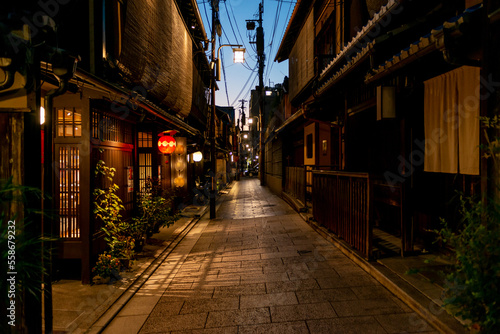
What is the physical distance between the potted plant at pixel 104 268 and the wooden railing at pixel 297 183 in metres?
10.8

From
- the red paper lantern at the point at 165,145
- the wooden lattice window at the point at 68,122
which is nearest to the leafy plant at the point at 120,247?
the wooden lattice window at the point at 68,122

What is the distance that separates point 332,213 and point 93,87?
8287 mm

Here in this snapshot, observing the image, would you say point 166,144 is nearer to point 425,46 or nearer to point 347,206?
point 347,206

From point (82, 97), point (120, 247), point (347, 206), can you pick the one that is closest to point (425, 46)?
point (347, 206)

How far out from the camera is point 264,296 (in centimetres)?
612

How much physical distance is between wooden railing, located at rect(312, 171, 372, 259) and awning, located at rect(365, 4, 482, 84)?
2.66 metres

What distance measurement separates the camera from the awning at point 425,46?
185 inches

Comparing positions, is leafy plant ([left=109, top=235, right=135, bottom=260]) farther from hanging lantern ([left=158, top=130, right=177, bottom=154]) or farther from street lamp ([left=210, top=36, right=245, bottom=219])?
street lamp ([left=210, top=36, right=245, bottom=219])

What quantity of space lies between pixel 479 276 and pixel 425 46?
4268 millimetres

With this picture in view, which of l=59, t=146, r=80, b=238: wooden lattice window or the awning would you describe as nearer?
the awning

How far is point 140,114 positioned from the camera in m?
9.52

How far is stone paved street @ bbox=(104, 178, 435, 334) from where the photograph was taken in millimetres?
5000

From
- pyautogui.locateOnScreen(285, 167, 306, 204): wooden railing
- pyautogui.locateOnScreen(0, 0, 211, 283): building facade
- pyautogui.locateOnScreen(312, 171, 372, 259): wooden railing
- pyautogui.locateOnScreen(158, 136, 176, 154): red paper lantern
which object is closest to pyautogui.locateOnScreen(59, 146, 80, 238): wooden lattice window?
pyautogui.locateOnScreen(0, 0, 211, 283): building facade

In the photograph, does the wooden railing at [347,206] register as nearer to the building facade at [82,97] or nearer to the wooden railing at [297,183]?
the wooden railing at [297,183]
